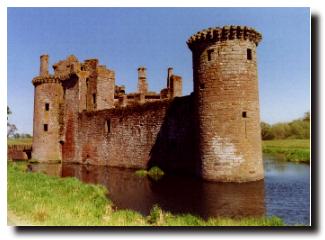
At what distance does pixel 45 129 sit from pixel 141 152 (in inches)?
389

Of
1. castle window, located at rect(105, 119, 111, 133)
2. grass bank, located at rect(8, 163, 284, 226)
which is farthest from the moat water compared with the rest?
castle window, located at rect(105, 119, 111, 133)

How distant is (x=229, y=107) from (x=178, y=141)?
4134 mm

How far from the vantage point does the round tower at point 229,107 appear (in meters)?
13.7

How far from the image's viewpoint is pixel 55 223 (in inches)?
320

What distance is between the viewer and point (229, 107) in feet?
45.8

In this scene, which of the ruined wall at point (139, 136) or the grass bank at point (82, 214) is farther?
the ruined wall at point (139, 136)

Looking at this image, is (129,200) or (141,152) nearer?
(129,200)

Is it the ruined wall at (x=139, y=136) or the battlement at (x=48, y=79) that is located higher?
the battlement at (x=48, y=79)

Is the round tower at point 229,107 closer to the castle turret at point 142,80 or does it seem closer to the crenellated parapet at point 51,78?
the crenellated parapet at point 51,78

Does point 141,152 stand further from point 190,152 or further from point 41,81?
point 41,81

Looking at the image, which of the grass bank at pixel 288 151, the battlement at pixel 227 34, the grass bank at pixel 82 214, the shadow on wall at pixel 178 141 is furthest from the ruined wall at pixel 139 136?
the grass bank at pixel 82 214

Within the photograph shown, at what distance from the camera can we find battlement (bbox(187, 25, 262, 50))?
1395cm
